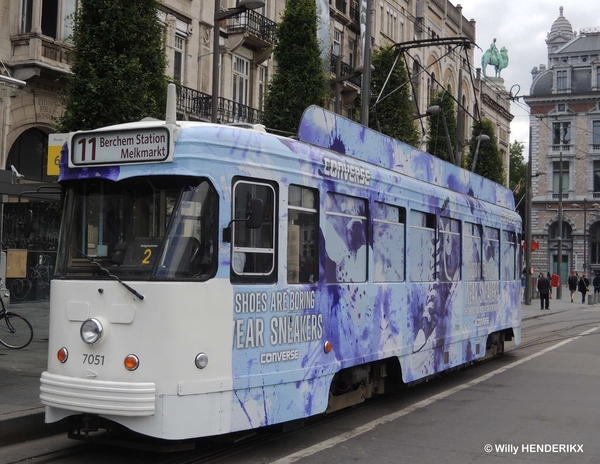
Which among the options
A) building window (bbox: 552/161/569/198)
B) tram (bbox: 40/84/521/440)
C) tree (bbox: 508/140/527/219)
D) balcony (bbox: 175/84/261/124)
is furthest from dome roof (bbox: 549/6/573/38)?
tram (bbox: 40/84/521/440)

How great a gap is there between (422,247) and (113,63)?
6.11 m

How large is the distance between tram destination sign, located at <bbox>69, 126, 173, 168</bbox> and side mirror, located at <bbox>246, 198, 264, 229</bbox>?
755 millimetres

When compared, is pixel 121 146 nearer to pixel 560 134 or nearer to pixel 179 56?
pixel 179 56

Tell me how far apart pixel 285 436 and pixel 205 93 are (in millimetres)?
20221

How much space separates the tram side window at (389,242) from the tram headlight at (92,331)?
11.6ft

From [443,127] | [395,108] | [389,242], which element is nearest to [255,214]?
[389,242]

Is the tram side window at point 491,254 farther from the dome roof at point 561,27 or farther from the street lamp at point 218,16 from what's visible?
the dome roof at point 561,27

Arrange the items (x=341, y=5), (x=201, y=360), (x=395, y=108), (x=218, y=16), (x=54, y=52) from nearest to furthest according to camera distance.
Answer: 1. (x=201, y=360)
2. (x=218, y=16)
3. (x=54, y=52)
4. (x=395, y=108)
5. (x=341, y=5)

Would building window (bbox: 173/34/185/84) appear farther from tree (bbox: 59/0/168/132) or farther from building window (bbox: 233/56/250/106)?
tree (bbox: 59/0/168/132)

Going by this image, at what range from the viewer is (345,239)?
8633mm

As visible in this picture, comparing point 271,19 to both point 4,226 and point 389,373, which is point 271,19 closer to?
point 4,226

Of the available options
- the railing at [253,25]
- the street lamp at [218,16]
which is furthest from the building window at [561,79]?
the street lamp at [218,16]

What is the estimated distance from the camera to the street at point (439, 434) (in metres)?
7.44

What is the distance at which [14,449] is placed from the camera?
7680mm
